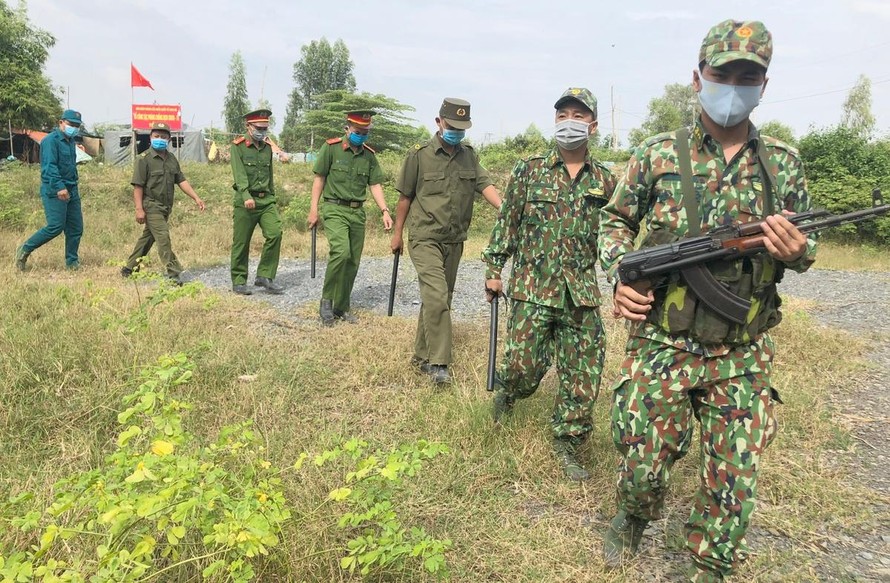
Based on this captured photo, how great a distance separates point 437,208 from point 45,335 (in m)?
2.84

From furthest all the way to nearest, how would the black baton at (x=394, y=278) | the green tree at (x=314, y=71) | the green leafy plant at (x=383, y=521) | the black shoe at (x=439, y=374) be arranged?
the green tree at (x=314, y=71), the black baton at (x=394, y=278), the black shoe at (x=439, y=374), the green leafy plant at (x=383, y=521)

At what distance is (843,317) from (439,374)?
5.46 m

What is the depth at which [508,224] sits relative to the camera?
343 centimetres

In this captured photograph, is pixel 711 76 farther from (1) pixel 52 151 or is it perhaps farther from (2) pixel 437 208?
(1) pixel 52 151

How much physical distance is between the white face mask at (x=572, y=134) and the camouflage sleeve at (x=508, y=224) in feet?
0.79

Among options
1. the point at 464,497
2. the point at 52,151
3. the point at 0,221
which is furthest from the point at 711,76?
the point at 0,221

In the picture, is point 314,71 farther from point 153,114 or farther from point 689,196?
point 689,196

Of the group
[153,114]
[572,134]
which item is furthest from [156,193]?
[153,114]

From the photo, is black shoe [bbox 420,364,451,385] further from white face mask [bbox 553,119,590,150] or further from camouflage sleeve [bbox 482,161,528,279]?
white face mask [bbox 553,119,590,150]

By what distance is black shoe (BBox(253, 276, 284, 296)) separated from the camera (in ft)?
23.4

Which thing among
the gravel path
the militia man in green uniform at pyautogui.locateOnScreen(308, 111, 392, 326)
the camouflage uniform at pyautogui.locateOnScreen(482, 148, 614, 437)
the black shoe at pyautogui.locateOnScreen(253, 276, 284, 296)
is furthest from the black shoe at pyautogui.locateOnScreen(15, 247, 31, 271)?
the camouflage uniform at pyautogui.locateOnScreen(482, 148, 614, 437)

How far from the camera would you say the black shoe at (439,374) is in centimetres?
419

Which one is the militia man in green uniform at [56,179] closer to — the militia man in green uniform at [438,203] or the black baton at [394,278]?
the black baton at [394,278]

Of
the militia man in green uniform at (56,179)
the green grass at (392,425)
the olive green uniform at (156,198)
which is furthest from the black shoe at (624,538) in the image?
the militia man in green uniform at (56,179)
